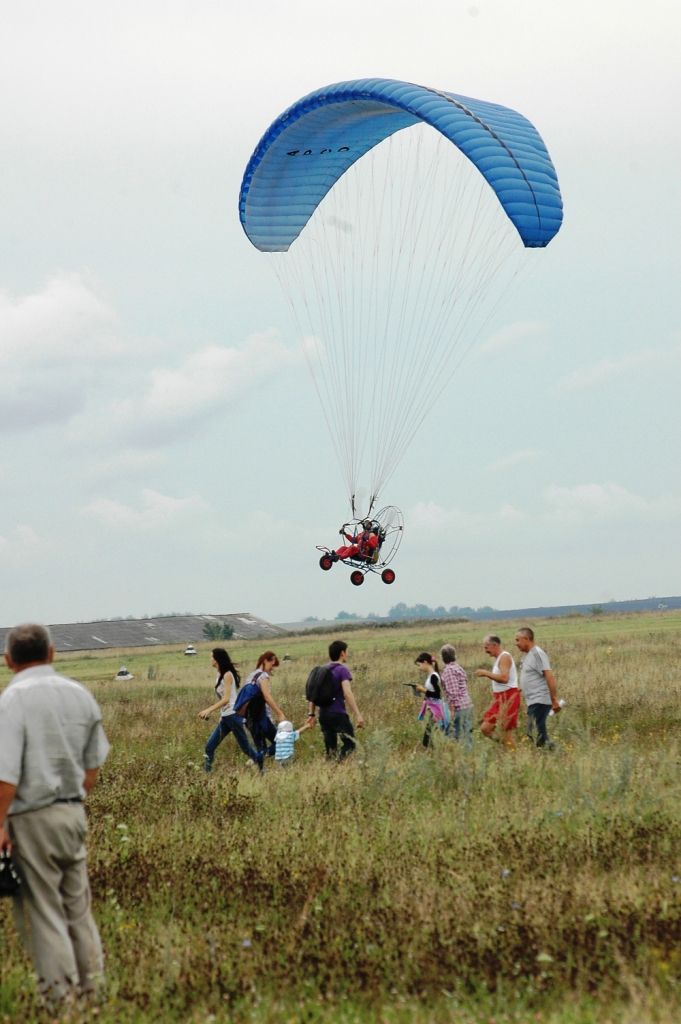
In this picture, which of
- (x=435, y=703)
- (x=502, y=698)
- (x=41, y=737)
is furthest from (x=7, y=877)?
(x=502, y=698)

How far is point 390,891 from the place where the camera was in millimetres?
6656

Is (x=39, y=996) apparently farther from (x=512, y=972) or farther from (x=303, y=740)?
(x=303, y=740)

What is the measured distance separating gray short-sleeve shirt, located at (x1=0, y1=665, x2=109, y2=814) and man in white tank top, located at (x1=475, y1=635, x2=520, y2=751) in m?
7.77

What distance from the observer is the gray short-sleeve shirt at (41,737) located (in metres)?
5.11

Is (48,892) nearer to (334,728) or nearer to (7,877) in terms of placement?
(7,877)

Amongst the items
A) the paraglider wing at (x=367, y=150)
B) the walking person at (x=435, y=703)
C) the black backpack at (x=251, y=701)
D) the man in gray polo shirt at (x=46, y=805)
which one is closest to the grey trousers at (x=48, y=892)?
the man in gray polo shirt at (x=46, y=805)

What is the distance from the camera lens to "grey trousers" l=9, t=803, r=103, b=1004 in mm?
5125

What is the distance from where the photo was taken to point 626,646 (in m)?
31.8

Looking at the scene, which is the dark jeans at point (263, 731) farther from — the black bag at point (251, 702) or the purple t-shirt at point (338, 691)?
the purple t-shirt at point (338, 691)

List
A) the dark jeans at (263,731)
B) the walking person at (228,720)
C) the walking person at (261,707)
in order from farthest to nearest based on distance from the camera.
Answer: the dark jeans at (263,731), the walking person at (228,720), the walking person at (261,707)

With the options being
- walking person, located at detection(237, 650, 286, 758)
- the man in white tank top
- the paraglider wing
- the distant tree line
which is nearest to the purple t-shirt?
walking person, located at detection(237, 650, 286, 758)

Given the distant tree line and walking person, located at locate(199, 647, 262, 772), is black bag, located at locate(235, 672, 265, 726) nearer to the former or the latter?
walking person, located at locate(199, 647, 262, 772)

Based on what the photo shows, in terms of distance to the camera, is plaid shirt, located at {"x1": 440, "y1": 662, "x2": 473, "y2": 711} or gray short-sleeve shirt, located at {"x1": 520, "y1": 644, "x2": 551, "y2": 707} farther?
plaid shirt, located at {"x1": 440, "y1": 662, "x2": 473, "y2": 711}

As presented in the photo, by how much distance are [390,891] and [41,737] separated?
2601 mm
